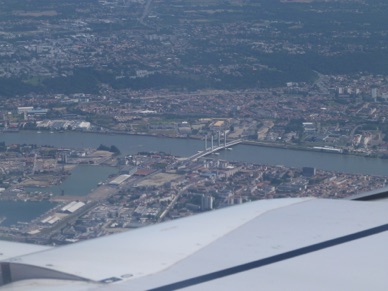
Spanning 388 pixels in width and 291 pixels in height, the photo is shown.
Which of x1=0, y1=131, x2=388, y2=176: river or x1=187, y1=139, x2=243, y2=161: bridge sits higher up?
x1=187, y1=139, x2=243, y2=161: bridge

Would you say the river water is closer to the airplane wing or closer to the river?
the river

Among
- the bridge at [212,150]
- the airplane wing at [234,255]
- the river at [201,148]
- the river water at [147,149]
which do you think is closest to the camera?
the airplane wing at [234,255]

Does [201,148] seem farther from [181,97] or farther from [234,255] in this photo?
[234,255]

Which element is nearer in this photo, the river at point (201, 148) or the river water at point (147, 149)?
the river water at point (147, 149)

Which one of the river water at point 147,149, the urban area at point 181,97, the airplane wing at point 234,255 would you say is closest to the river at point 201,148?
the river water at point 147,149

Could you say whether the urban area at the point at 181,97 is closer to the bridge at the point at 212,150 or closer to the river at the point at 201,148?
the bridge at the point at 212,150

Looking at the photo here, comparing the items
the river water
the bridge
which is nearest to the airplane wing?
the river water

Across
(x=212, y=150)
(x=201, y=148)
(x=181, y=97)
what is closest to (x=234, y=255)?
(x=212, y=150)

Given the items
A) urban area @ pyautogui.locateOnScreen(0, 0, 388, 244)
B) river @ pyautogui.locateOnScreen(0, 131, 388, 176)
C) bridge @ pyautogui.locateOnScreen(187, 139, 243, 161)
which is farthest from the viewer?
bridge @ pyautogui.locateOnScreen(187, 139, 243, 161)
